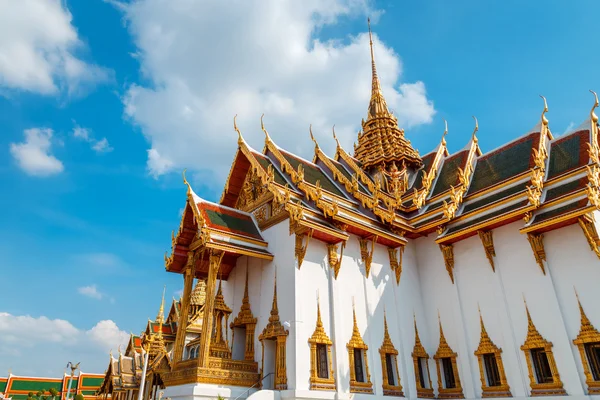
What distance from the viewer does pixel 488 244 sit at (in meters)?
10.8

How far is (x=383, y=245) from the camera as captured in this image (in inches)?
461

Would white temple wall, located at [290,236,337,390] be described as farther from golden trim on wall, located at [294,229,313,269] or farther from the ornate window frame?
the ornate window frame

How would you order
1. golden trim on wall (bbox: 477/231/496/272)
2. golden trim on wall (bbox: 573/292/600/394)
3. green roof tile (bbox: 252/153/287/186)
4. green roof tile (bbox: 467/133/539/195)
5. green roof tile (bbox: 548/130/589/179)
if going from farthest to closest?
green roof tile (bbox: 467/133/539/195)
green roof tile (bbox: 252/153/287/186)
green roof tile (bbox: 548/130/589/179)
golden trim on wall (bbox: 477/231/496/272)
golden trim on wall (bbox: 573/292/600/394)

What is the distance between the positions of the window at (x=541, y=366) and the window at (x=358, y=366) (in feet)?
11.8

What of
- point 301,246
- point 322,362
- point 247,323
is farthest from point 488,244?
point 247,323

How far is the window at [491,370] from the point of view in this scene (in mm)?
9961

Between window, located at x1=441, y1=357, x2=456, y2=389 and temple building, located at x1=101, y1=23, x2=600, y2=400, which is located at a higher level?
temple building, located at x1=101, y1=23, x2=600, y2=400

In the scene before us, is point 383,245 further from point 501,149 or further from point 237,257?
point 501,149

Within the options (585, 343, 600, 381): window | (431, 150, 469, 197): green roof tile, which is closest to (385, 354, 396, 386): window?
(585, 343, 600, 381): window

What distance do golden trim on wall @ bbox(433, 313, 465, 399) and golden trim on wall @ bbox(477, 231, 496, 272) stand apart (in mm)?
2118

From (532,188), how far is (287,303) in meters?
6.22

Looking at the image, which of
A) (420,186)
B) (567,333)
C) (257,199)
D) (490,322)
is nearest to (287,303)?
(257,199)

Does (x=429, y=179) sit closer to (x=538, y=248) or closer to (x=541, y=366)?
(x=538, y=248)

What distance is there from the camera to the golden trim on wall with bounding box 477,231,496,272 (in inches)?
424
